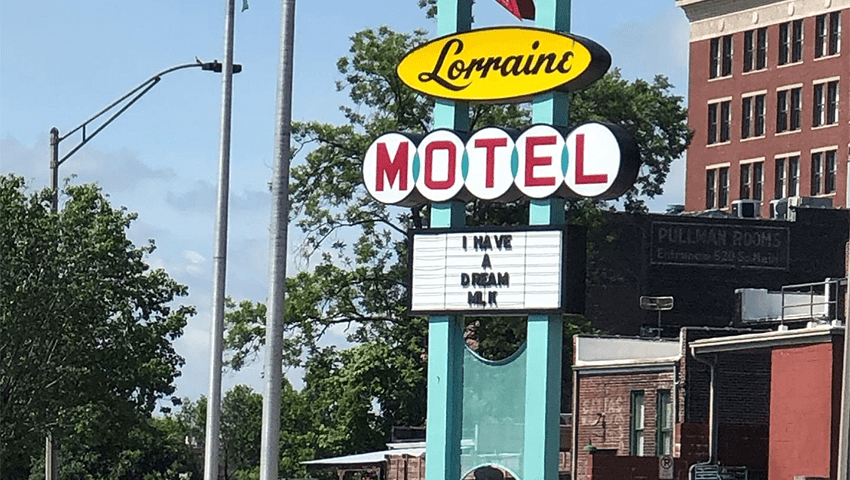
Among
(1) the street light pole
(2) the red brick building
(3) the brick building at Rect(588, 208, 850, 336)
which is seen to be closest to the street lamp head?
(1) the street light pole

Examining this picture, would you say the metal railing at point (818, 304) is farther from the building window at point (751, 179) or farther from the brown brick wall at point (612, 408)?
the building window at point (751, 179)

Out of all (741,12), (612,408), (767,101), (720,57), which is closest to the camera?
(612,408)

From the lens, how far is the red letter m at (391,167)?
1105 inches

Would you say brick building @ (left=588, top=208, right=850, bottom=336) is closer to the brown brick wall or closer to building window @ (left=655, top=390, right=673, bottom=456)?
the brown brick wall

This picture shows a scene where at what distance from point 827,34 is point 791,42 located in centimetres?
248

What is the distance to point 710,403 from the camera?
4362 centimetres

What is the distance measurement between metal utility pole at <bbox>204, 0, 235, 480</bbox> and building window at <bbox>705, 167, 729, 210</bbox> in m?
78.7

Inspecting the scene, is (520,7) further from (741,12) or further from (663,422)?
(741,12)

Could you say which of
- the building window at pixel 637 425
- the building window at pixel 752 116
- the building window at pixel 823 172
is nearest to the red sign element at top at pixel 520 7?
the building window at pixel 637 425

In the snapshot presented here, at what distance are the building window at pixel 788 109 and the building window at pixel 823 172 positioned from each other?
7.36 ft

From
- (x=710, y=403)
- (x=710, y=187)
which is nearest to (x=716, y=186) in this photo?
(x=710, y=187)

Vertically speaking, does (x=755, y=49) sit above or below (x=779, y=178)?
above

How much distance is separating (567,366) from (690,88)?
6100cm

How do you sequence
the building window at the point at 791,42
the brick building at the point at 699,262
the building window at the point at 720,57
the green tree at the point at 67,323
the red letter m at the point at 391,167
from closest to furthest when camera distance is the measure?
1. the red letter m at the point at 391,167
2. the green tree at the point at 67,323
3. the brick building at the point at 699,262
4. the building window at the point at 791,42
5. the building window at the point at 720,57
